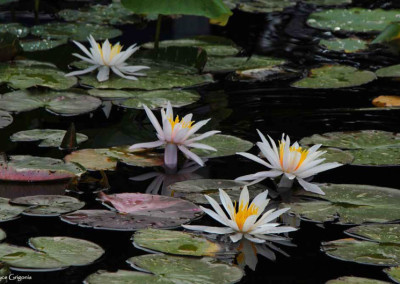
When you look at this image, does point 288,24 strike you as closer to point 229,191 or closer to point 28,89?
point 28,89

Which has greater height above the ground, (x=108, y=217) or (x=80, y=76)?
(x=80, y=76)

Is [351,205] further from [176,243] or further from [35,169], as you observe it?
[35,169]

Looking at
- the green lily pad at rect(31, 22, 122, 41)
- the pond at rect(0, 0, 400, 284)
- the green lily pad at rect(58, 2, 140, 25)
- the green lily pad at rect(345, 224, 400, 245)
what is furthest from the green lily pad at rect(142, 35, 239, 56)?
the green lily pad at rect(345, 224, 400, 245)

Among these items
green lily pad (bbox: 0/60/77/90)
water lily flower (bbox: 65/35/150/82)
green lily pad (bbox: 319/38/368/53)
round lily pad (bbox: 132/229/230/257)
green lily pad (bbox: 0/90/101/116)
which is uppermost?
green lily pad (bbox: 319/38/368/53)

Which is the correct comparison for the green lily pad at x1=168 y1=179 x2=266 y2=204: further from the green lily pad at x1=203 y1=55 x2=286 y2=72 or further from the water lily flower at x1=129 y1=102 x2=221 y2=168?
the green lily pad at x1=203 y1=55 x2=286 y2=72

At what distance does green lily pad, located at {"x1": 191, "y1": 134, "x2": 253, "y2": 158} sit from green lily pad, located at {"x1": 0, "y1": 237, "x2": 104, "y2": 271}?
2.74 feet

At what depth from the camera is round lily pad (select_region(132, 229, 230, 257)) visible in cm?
190

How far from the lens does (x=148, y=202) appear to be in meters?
2.21

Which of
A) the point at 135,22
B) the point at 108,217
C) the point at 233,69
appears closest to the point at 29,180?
the point at 108,217

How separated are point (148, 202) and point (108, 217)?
0.50 feet

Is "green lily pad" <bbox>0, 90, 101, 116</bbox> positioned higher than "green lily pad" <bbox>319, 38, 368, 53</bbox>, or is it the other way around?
"green lily pad" <bbox>319, 38, 368, 53</bbox>

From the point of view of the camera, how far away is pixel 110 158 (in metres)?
2.62

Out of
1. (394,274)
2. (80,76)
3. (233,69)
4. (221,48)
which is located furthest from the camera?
(221,48)

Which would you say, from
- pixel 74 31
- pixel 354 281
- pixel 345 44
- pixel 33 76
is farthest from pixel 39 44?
pixel 354 281
